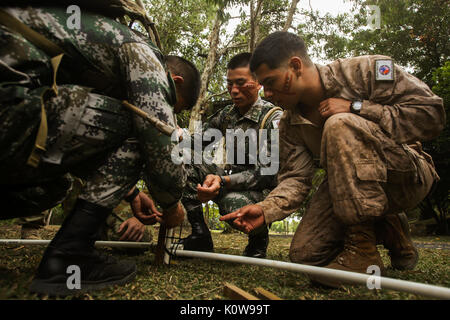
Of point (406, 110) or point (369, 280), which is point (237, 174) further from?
point (369, 280)

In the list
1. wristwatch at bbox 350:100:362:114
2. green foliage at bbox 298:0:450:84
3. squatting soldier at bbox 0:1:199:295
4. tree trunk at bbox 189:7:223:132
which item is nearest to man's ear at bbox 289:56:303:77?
wristwatch at bbox 350:100:362:114

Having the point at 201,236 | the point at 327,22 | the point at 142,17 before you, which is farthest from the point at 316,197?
the point at 327,22

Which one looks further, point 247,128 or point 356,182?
point 247,128

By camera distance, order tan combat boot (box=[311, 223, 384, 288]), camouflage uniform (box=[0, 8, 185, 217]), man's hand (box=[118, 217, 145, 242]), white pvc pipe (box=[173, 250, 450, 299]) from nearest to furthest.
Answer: white pvc pipe (box=[173, 250, 450, 299])
camouflage uniform (box=[0, 8, 185, 217])
tan combat boot (box=[311, 223, 384, 288])
man's hand (box=[118, 217, 145, 242])

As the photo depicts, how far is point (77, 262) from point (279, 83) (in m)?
1.46

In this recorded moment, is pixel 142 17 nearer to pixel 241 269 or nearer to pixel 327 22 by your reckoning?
pixel 241 269

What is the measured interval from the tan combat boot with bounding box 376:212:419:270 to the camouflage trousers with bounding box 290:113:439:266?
0.15 m

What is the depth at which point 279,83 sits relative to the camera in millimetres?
2008

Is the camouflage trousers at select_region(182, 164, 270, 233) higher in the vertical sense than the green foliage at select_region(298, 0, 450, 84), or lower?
lower

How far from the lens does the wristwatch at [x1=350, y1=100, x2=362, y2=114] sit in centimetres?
180

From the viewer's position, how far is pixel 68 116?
1336mm

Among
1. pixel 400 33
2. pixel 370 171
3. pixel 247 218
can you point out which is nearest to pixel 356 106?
pixel 370 171

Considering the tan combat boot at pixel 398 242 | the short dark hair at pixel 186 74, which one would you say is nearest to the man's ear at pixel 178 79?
the short dark hair at pixel 186 74

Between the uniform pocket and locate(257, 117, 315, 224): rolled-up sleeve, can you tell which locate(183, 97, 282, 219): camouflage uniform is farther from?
the uniform pocket
